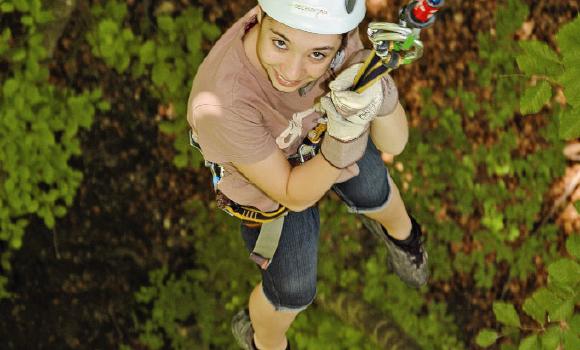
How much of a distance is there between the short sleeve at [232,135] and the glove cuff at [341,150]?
0.20 metres

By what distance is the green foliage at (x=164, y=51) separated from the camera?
3.56 m

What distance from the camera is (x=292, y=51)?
1.88 meters

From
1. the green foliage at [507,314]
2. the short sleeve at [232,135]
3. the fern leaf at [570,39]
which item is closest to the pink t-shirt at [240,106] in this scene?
the short sleeve at [232,135]

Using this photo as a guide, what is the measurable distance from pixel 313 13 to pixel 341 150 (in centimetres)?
52

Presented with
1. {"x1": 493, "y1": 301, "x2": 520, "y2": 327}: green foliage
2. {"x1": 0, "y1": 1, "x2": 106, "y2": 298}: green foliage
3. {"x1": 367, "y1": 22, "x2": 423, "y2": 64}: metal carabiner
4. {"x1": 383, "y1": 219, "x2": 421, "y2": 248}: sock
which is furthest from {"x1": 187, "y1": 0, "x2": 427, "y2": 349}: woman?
{"x1": 0, "y1": 1, "x2": 106, "y2": 298}: green foliage

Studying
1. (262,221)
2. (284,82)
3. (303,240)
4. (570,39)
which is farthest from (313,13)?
(303,240)

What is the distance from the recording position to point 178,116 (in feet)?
12.2

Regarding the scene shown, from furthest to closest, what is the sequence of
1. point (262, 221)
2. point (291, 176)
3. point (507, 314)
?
point (262, 221), point (507, 314), point (291, 176)

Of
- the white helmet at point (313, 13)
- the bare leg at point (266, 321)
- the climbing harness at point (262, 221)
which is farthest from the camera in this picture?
the bare leg at point (266, 321)

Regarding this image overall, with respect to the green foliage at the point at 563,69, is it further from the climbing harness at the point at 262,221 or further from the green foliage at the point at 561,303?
the climbing harness at the point at 262,221

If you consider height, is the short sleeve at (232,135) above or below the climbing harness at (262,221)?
above

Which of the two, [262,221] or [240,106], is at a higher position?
[240,106]

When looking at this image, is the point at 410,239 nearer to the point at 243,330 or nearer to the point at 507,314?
the point at 507,314

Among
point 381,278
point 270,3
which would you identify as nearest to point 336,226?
point 381,278
